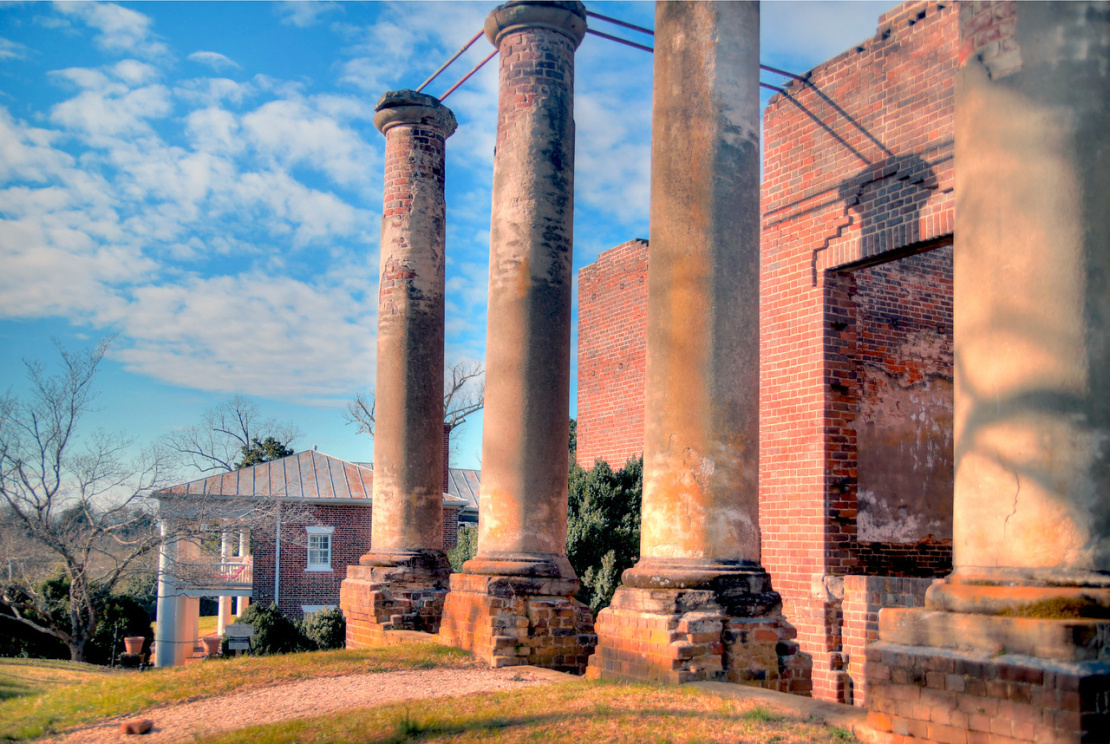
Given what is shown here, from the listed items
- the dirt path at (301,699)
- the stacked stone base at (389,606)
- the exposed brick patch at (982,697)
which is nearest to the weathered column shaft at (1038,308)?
the exposed brick patch at (982,697)

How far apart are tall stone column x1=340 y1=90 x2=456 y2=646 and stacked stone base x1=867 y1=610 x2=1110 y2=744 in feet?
23.8

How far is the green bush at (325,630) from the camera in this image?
2016 centimetres

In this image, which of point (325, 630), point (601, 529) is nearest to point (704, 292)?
point (601, 529)

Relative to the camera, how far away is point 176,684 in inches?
309

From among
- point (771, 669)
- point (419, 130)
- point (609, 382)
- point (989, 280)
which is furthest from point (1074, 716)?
point (609, 382)

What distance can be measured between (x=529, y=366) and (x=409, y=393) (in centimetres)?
288

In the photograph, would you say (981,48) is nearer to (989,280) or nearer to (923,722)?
(989,280)

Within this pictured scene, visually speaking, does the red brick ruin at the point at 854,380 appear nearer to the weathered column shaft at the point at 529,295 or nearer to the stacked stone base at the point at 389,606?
the weathered column shaft at the point at 529,295

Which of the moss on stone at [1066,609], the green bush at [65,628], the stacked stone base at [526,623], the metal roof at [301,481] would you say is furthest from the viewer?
the metal roof at [301,481]

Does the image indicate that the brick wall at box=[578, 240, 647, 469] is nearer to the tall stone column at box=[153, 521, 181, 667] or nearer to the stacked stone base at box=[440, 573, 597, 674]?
the stacked stone base at box=[440, 573, 597, 674]

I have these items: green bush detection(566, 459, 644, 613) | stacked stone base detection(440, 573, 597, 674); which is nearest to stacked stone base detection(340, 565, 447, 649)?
stacked stone base detection(440, 573, 597, 674)

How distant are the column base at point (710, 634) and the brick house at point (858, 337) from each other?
1843mm

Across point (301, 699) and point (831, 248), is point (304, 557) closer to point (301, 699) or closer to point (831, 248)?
point (301, 699)

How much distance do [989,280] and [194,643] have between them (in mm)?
26380
